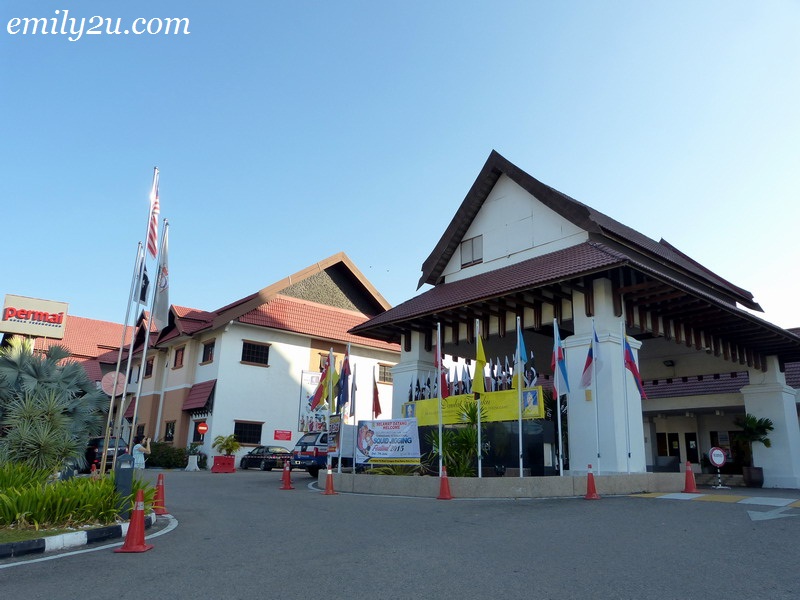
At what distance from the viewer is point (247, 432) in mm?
30234

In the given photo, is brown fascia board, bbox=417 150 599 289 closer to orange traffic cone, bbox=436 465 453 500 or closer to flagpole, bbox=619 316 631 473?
flagpole, bbox=619 316 631 473

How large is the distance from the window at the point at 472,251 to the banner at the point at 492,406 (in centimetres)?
537

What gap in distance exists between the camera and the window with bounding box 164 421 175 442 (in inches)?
1272

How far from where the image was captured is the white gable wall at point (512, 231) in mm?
18141

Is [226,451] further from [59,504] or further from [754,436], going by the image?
[754,436]

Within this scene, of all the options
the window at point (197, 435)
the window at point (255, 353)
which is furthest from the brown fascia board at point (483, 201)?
the window at point (197, 435)

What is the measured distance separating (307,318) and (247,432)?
6654 millimetres

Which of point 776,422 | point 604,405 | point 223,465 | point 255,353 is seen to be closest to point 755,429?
point 776,422

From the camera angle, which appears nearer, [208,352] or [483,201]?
[483,201]

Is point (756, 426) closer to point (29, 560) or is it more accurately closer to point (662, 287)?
point (662, 287)

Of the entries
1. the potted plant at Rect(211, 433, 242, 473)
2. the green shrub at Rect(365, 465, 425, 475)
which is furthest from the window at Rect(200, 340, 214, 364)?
the green shrub at Rect(365, 465, 425, 475)

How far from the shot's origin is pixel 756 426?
20.3 meters

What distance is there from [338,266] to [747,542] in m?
29.7

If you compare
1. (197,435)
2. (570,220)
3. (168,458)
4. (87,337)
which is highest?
(87,337)
